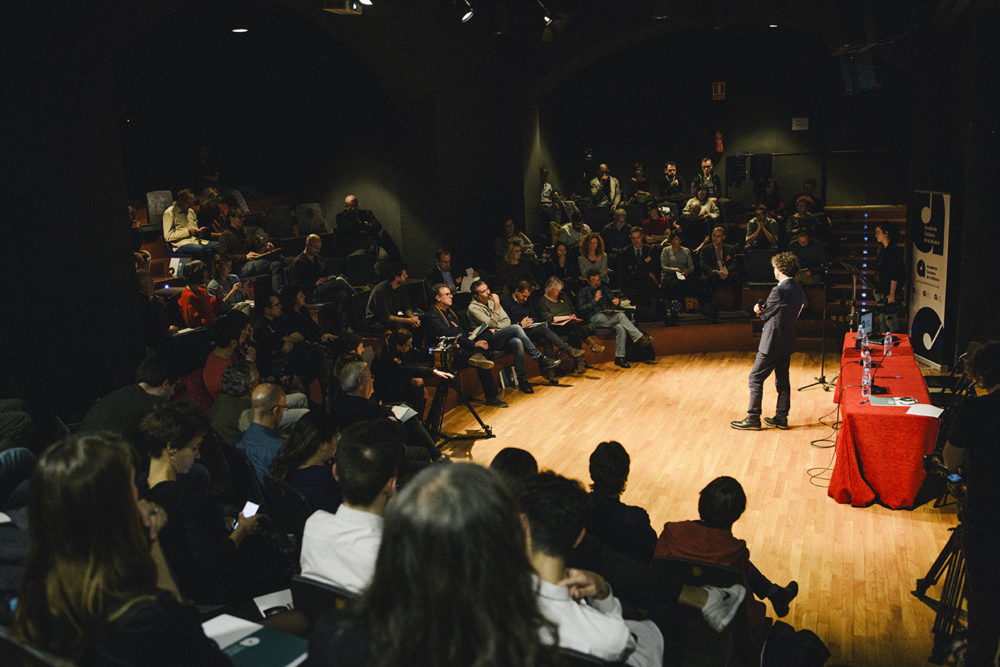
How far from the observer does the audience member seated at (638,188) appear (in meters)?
14.3

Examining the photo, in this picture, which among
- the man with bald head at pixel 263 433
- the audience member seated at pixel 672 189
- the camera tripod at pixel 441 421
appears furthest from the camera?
the audience member seated at pixel 672 189

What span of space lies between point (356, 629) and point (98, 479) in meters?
0.68

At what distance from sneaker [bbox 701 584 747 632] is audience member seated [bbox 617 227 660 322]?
7.51m

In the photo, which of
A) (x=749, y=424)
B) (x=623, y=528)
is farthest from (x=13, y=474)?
(x=749, y=424)

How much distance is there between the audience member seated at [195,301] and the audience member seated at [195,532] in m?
3.68

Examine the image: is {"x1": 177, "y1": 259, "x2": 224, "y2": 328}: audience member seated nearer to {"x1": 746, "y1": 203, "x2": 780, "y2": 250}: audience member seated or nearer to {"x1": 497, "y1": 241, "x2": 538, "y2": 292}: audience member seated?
{"x1": 497, "y1": 241, "x2": 538, "y2": 292}: audience member seated

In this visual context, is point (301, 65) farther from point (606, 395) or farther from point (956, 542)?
point (956, 542)

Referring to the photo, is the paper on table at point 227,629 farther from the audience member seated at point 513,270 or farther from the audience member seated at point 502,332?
the audience member seated at point 513,270

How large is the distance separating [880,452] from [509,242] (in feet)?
20.1

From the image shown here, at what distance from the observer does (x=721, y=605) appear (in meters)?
2.72

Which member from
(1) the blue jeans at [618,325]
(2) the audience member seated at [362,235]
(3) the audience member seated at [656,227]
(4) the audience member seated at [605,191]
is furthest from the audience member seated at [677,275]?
(4) the audience member seated at [605,191]

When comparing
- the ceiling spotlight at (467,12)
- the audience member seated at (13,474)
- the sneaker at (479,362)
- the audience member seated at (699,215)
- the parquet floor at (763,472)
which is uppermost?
the ceiling spotlight at (467,12)

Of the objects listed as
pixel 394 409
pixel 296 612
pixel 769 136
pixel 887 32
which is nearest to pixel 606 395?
pixel 394 409

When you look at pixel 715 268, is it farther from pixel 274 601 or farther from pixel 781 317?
pixel 274 601
